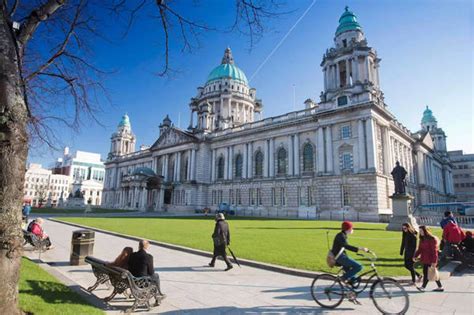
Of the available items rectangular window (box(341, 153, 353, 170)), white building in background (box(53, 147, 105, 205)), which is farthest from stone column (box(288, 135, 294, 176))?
white building in background (box(53, 147, 105, 205))

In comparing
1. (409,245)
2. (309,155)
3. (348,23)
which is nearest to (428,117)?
(348,23)

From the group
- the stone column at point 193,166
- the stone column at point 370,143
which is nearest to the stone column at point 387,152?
the stone column at point 370,143

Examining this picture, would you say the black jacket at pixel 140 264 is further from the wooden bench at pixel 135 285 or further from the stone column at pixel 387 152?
the stone column at pixel 387 152

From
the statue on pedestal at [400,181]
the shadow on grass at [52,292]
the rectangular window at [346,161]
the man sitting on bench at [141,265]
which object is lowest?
the shadow on grass at [52,292]

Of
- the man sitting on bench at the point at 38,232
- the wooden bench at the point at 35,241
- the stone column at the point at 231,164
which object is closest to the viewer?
the wooden bench at the point at 35,241

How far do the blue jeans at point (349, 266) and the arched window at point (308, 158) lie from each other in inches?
1434

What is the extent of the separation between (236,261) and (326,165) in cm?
3102

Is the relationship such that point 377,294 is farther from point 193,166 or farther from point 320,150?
point 193,166

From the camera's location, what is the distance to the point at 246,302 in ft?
20.1

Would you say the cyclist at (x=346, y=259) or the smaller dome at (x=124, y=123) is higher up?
the smaller dome at (x=124, y=123)

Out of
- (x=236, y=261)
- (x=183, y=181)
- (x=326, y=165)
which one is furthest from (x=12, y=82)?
(x=183, y=181)

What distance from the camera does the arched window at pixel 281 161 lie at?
45.3 metres

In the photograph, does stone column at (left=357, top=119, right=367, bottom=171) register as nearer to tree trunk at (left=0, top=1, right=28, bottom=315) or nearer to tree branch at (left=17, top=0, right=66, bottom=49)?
tree branch at (left=17, top=0, right=66, bottom=49)

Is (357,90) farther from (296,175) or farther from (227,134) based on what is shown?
(227,134)
